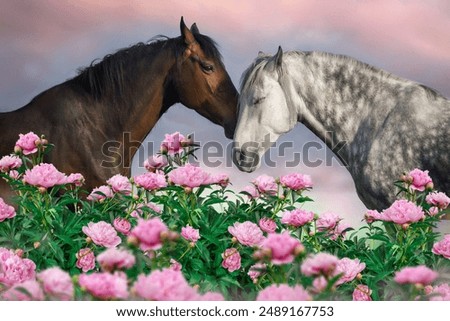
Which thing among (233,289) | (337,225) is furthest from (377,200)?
(233,289)

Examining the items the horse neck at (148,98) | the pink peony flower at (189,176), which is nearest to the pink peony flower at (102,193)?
the pink peony flower at (189,176)

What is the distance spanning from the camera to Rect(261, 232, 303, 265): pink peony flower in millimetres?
1372

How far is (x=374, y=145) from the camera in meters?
4.73

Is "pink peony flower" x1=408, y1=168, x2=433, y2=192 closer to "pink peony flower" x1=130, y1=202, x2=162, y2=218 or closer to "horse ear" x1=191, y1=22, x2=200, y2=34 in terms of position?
"pink peony flower" x1=130, y1=202, x2=162, y2=218

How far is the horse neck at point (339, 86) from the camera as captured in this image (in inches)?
191

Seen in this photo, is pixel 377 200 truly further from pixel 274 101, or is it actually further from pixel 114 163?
pixel 114 163

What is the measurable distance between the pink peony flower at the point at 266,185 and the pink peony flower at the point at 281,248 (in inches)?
71.9

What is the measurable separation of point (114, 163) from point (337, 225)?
7.64ft

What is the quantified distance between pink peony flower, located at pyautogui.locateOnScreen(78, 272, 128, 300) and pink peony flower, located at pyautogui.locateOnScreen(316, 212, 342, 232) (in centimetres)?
203

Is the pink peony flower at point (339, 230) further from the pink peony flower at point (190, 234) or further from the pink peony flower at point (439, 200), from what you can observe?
the pink peony flower at point (190, 234)

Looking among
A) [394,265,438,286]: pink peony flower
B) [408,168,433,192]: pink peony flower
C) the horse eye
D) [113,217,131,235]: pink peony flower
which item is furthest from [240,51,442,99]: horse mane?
[394,265,438,286]: pink peony flower

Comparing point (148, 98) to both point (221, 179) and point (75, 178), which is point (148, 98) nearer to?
point (75, 178)
